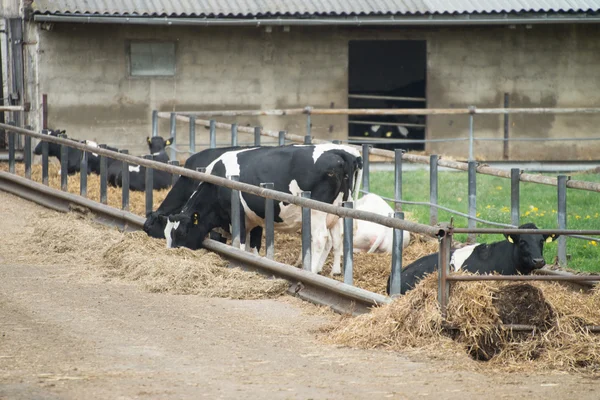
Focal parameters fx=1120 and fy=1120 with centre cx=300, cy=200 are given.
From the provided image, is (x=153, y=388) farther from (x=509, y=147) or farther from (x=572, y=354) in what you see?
(x=509, y=147)

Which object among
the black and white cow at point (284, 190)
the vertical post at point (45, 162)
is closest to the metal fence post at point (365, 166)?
the black and white cow at point (284, 190)

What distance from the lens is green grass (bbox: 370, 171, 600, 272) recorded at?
1280 cm

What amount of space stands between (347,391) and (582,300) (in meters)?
2.21

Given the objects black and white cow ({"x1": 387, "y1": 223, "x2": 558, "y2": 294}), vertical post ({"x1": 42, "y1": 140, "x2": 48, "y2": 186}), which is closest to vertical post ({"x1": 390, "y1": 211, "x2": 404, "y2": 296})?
black and white cow ({"x1": 387, "y1": 223, "x2": 558, "y2": 294})

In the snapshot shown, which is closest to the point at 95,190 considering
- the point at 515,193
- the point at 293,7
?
the point at 293,7

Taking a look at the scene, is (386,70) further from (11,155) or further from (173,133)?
(11,155)

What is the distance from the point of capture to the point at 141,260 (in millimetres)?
11047

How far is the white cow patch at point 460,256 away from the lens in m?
10.2

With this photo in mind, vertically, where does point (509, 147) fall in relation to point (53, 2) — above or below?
below

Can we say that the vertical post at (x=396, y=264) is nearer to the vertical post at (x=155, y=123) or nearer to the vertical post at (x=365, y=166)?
the vertical post at (x=365, y=166)

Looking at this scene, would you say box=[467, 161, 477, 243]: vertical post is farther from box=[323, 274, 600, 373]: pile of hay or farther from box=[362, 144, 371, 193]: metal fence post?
box=[323, 274, 600, 373]: pile of hay

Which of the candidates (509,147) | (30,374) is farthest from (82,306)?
(509,147)

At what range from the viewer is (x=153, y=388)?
22.1 feet

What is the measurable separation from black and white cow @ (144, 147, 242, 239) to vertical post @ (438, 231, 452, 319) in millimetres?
4954
